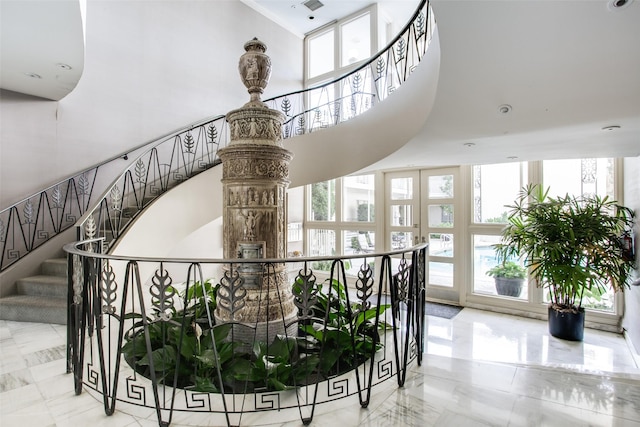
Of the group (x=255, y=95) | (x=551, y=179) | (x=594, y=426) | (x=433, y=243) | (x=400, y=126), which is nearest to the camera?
(x=594, y=426)

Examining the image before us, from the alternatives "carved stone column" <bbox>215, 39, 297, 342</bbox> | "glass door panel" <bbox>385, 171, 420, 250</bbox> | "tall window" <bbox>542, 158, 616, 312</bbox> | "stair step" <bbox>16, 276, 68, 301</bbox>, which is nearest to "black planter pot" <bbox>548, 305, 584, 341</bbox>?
"tall window" <bbox>542, 158, 616, 312</bbox>

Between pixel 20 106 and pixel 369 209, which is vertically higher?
pixel 20 106

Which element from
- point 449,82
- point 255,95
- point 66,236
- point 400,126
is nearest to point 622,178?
point 400,126

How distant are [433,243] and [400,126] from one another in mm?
3206

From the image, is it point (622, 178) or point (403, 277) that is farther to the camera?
point (622, 178)

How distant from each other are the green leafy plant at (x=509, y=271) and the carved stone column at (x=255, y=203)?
402cm

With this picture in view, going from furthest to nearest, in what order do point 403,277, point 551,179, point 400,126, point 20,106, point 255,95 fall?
point 551,179, point 20,106, point 400,126, point 255,95, point 403,277

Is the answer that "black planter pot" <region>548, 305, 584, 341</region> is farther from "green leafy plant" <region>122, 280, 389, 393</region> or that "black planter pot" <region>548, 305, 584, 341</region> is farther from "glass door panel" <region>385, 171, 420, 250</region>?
"green leafy plant" <region>122, 280, 389, 393</region>

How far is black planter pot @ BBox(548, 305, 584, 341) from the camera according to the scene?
13.4 feet

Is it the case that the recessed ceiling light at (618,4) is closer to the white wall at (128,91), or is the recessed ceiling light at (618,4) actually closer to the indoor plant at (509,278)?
the indoor plant at (509,278)

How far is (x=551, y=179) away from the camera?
16.2ft

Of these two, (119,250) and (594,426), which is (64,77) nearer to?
(119,250)

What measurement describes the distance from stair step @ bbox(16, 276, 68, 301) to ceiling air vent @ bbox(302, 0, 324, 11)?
6673mm

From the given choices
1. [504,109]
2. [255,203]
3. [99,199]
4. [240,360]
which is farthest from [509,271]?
[99,199]
